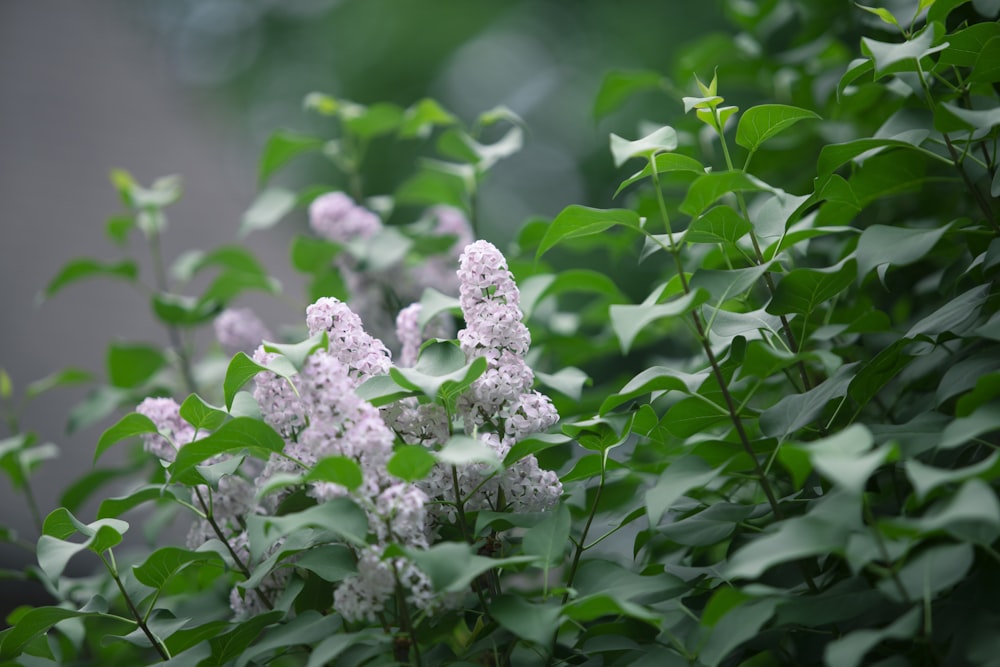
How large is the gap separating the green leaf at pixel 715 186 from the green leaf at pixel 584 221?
0.05 m

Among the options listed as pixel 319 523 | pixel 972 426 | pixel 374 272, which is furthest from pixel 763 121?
pixel 374 272

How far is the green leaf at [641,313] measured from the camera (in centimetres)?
62

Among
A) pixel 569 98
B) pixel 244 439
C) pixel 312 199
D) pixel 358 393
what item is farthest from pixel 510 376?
pixel 569 98

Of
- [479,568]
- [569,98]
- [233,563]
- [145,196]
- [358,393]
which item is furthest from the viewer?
[569,98]

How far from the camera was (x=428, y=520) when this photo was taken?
79cm

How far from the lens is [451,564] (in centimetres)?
63

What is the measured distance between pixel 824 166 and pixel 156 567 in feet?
2.58

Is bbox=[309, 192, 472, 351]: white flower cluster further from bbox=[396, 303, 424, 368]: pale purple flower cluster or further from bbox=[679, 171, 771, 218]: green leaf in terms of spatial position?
bbox=[679, 171, 771, 218]: green leaf

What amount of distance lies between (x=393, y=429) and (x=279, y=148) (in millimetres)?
702

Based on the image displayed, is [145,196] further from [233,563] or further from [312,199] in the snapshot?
[233,563]

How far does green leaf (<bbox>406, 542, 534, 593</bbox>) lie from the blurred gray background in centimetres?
165

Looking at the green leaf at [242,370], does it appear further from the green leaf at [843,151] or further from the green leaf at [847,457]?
the green leaf at [843,151]

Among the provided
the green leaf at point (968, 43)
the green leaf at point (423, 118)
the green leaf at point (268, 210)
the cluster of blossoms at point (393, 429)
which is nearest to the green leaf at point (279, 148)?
the green leaf at point (268, 210)

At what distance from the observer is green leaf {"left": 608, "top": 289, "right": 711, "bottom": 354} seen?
622 mm
